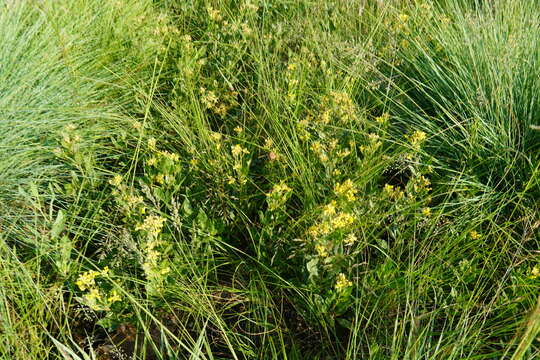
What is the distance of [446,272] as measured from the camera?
1.82 meters

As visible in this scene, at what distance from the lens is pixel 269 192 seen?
6.97 feet

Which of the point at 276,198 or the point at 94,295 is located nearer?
the point at 94,295

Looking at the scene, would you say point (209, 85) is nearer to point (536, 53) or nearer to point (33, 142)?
point (33, 142)

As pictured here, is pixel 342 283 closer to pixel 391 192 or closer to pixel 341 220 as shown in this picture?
pixel 341 220

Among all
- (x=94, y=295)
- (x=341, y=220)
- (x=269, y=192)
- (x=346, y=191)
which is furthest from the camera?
(x=269, y=192)

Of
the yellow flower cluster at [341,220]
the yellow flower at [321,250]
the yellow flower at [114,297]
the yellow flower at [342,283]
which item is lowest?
the yellow flower at [342,283]

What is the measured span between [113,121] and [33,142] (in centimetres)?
35

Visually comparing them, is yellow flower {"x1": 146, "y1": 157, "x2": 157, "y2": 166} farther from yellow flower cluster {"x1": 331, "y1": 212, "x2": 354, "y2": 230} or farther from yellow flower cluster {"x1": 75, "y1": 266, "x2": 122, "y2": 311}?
yellow flower cluster {"x1": 331, "y1": 212, "x2": 354, "y2": 230}

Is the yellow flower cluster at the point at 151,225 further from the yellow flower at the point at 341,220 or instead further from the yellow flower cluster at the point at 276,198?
the yellow flower at the point at 341,220

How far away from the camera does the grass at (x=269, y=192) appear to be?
1.77 meters

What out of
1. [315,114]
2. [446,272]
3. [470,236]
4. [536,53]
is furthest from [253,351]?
[536,53]

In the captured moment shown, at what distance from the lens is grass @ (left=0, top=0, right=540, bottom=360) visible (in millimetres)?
1768

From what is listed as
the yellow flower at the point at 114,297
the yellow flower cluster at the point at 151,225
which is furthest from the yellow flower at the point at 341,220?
the yellow flower at the point at 114,297

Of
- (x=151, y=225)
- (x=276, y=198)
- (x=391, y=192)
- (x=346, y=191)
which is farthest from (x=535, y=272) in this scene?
(x=151, y=225)
